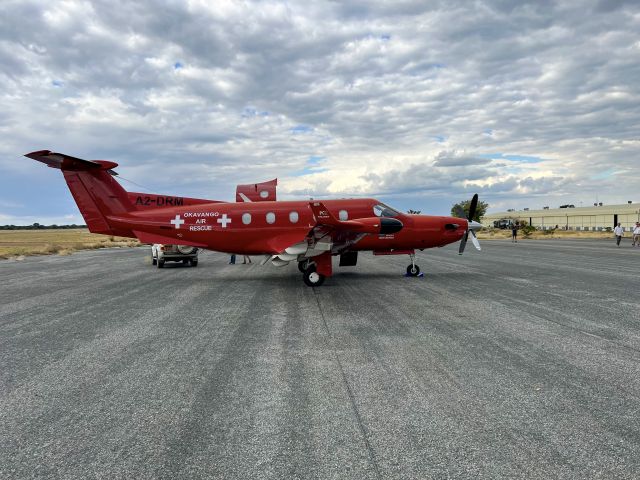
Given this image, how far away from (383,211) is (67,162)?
38.8 ft

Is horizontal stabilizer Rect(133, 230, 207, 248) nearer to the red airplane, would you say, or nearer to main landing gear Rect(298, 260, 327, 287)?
the red airplane

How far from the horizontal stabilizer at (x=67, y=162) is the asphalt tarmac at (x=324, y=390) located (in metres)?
6.13

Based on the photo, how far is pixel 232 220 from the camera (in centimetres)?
1562

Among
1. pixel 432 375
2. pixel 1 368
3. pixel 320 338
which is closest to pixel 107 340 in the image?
pixel 1 368

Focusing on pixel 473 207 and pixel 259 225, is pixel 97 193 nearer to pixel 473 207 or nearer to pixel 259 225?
pixel 259 225

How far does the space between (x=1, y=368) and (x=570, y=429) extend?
23.8 feet

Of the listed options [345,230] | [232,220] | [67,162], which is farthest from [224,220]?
[67,162]

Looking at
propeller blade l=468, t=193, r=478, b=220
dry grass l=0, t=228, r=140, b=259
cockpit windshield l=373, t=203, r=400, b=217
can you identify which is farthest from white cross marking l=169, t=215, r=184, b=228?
dry grass l=0, t=228, r=140, b=259

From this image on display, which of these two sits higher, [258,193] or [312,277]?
[258,193]

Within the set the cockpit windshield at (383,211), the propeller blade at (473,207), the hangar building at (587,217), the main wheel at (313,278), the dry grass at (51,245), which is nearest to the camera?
the main wheel at (313,278)

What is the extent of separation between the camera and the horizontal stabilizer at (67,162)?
14250 mm

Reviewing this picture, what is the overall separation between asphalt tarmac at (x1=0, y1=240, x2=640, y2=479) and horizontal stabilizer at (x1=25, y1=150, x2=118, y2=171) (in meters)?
6.13

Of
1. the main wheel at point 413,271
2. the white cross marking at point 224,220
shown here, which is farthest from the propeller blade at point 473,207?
the white cross marking at point 224,220

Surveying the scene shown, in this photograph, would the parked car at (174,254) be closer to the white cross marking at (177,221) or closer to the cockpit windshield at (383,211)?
the white cross marking at (177,221)
